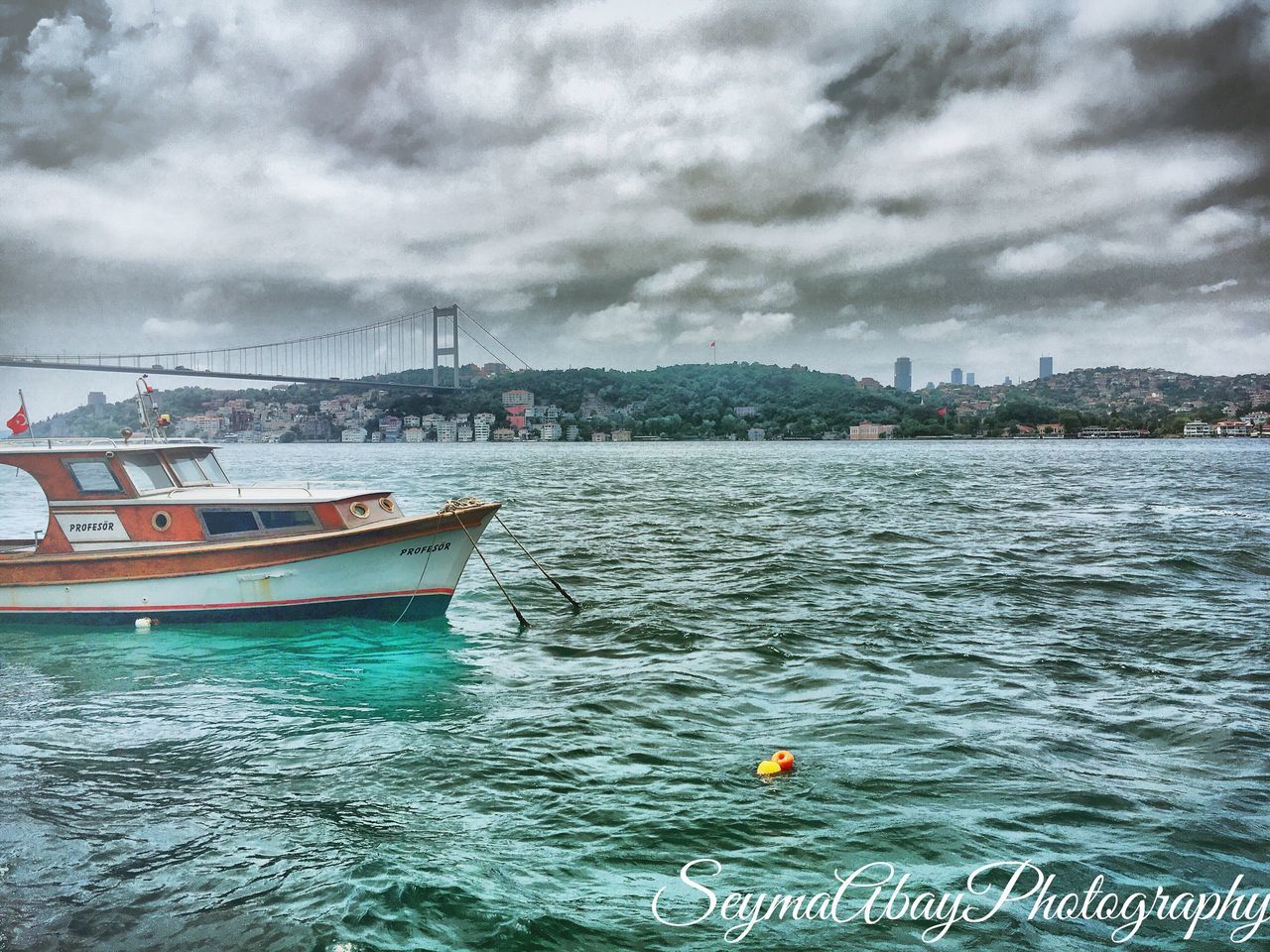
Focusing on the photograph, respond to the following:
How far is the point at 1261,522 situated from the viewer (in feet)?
99.9

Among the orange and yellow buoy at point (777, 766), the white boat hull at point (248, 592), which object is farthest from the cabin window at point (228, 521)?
the orange and yellow buoy at point (777, 766)

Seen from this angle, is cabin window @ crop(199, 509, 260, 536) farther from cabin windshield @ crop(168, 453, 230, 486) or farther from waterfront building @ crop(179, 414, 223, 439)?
waterfront building @ crop(179, 414, 223, 439)

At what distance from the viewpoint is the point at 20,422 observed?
14.4 metres

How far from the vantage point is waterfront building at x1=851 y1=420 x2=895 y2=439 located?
7511 inches

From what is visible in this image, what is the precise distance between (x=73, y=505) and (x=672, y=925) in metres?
12.5

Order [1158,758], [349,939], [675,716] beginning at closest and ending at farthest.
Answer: [349,939], [1158,758], [675,716]

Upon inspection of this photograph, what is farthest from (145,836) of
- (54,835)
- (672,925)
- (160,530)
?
(160,530)

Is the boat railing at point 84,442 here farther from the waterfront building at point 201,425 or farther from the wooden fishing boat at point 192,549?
the waterfront building at point 201,425

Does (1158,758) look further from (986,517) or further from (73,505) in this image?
(986,517)

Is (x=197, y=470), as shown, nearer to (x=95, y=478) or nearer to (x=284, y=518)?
(x=95, y=478)

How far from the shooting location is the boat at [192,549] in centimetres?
1368

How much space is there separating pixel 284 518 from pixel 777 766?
921 cm

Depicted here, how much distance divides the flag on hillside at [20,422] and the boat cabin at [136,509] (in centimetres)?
33

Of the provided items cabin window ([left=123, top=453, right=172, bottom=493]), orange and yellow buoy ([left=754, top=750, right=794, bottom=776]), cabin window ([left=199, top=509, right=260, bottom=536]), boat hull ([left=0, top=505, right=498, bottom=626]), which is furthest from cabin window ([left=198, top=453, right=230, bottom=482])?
orange and yellow buoy ([left=754, top=750, right=794, bottom=776])
